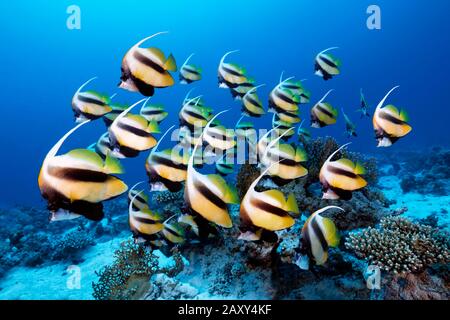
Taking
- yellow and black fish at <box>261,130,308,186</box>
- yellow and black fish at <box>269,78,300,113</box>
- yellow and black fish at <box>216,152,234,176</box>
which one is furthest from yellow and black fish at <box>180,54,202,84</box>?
yellow and black fish at <box>261,130,308,186</box>

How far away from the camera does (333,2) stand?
95188 millimetres

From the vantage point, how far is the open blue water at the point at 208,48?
88938 millimetres

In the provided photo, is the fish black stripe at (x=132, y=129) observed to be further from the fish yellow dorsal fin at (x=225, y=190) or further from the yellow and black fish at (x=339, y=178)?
the yellow and black fish at (x=339, y=178)

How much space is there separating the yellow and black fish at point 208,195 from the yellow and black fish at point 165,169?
977 mm

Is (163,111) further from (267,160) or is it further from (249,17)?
(249,17)

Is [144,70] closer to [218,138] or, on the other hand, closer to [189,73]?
[218,138]

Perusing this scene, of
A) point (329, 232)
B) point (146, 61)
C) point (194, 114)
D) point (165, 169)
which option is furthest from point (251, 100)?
point (329, 232)

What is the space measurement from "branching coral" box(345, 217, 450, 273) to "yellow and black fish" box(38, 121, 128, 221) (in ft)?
11.7

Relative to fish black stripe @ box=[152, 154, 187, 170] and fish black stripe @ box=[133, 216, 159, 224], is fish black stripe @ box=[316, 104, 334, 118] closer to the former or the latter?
fish black stripe @ box=[152, 154, 187, 170]

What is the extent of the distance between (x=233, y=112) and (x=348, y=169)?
94.7 metres

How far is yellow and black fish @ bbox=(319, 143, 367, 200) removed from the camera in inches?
128

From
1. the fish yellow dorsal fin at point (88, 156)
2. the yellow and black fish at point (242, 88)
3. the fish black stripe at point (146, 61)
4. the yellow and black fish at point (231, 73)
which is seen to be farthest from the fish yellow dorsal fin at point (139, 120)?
the yellow and black fish at point (242, 88)

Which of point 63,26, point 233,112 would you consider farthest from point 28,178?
point 233,112

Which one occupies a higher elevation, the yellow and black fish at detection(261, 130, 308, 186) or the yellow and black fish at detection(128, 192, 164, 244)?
the yellow and black fish at detection(261, 130, 308, 186)
